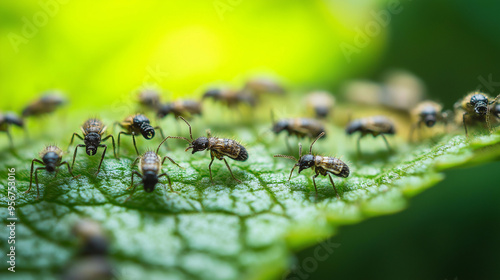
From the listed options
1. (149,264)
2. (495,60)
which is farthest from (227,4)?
(149,264)

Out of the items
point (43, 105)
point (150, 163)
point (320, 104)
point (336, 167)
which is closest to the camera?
point (150, 163)

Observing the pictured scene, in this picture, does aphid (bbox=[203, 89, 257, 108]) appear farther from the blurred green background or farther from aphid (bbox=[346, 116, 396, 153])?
aphid (bbox=[346, 116, 396, 153])

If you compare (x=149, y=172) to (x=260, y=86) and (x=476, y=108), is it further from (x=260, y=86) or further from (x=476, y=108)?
(x=476, y=108)

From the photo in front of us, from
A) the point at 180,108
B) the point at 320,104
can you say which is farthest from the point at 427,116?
the point at 180,108

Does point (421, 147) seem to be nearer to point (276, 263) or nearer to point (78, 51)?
point (276, 263)

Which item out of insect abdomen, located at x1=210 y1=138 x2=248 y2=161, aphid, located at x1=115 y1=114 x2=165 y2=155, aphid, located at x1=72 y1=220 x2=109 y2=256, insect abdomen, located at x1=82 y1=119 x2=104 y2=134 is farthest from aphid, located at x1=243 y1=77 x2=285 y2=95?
aphid, located at x1=72 y1=220 x2=109 y2=256
